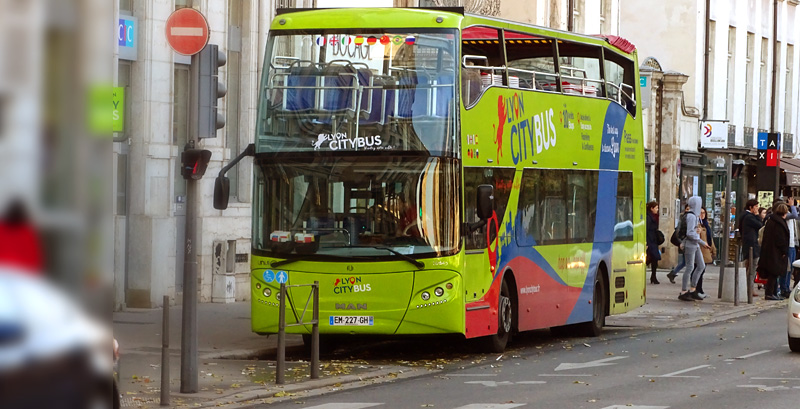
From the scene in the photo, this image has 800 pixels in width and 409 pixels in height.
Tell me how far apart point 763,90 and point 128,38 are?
127ft

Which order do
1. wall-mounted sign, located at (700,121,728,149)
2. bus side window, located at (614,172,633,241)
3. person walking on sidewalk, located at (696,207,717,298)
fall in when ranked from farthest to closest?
wall-mounted sign, located at (700,121,728,149), person walking on sidewalk, located at (696,207,717,298), bus side window, located at (614,172,633,241)

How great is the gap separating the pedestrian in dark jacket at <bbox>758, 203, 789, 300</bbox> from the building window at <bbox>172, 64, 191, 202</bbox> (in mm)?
11687

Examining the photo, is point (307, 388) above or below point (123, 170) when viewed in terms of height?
below

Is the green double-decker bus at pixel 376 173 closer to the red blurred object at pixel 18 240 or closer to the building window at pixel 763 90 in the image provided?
the red blurred object at pixel 18 240

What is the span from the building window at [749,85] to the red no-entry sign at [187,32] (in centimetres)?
4458

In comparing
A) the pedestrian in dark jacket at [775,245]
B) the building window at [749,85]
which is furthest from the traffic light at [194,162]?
the building window at [749,85]

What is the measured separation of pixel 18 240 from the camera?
2.38 ft

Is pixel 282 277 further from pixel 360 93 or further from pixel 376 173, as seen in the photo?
pixel 360 93

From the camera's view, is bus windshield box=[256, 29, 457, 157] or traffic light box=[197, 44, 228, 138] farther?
bus windshield box=[256, 29, 457, 157]

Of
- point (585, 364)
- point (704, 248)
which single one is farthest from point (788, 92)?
point (585, 364)

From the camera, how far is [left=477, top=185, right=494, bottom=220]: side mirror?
50.4ft

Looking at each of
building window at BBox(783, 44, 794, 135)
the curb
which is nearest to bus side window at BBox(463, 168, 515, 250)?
the curb

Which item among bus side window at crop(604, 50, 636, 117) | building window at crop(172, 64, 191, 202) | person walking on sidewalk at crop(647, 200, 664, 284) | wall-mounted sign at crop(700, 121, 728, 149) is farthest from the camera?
wall-mounted sign at crop(700, 121, 728, 149)

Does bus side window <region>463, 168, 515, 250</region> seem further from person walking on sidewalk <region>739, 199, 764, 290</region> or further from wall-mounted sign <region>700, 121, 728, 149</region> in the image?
wall-mounted sign <region>700, 121, 728, 149</region>
